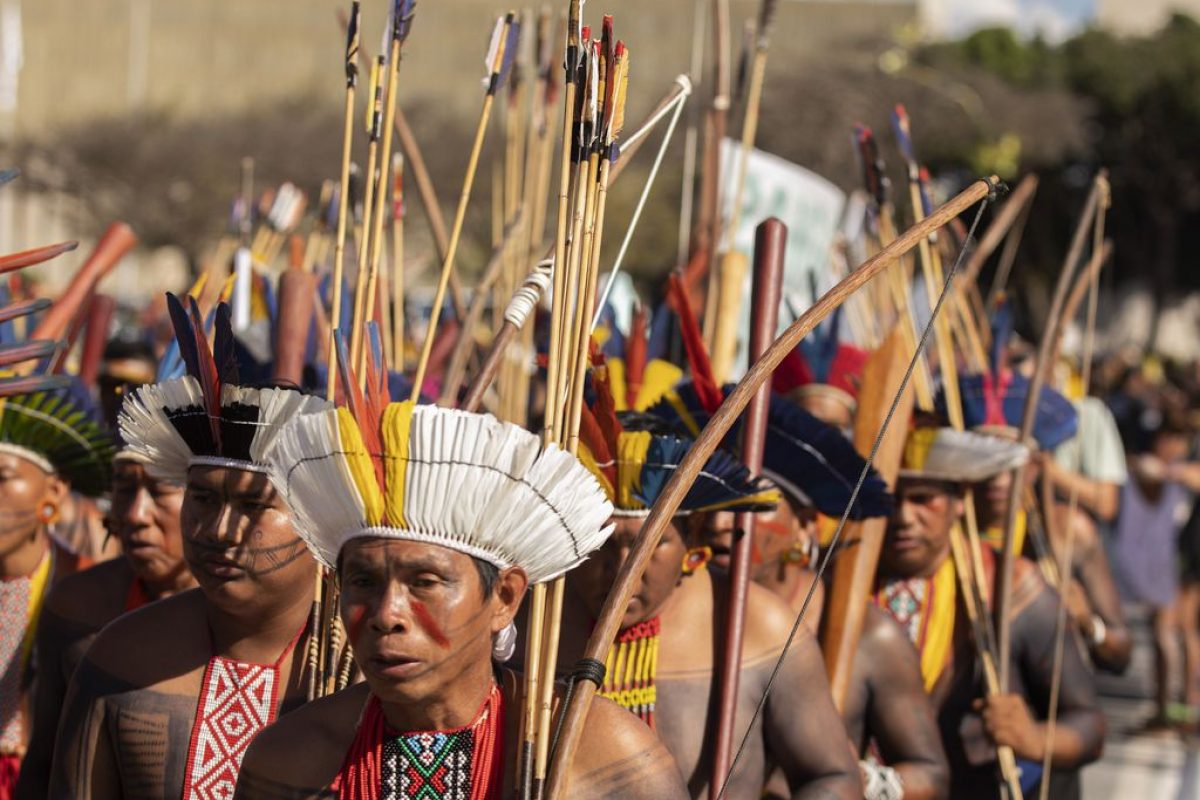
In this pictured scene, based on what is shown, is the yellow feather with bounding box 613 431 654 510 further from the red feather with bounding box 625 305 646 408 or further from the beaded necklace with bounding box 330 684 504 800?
the red feather with bounding box 625 305 646 408

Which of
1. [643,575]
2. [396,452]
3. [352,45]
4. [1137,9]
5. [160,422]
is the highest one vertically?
[1137,9]

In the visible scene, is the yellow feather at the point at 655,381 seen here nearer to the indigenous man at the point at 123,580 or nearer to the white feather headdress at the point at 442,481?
the indigenous man at the point at 123,580

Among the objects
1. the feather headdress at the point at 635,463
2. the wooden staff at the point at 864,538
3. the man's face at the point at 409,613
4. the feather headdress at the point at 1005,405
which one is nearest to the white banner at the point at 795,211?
the feather headdress at the point at 1005,405

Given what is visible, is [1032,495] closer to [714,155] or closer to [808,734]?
[714,155]

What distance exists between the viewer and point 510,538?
8.94ft

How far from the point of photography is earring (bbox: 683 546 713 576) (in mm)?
3824

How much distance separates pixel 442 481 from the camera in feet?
8.72

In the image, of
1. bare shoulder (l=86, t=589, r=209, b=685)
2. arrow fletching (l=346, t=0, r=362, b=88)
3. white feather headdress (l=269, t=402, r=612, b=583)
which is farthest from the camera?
bare shoulder (l=86, t=589, r=209, b=685)

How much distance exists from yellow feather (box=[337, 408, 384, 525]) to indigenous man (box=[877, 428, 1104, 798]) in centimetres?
232

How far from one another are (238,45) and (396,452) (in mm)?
45369

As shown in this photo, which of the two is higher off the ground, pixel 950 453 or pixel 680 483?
pixel 680 483

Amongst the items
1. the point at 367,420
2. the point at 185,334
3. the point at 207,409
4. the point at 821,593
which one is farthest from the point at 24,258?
the point at 821,593

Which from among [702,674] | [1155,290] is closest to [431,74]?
[1155,290]

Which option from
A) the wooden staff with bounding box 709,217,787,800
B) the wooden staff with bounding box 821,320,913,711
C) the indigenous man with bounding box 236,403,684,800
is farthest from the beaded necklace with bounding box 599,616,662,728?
the indigenous man with bounding box 236,403,684,800
